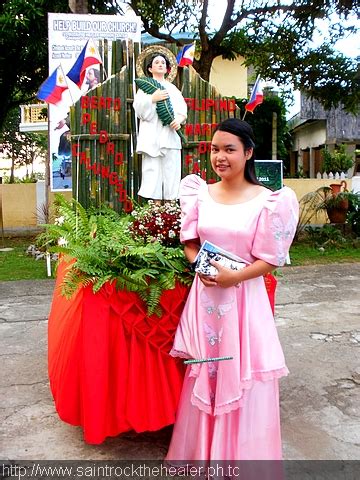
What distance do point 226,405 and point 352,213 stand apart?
330 inches

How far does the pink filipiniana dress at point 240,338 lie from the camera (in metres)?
2.17

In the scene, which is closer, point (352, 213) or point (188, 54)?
point (188, 54)

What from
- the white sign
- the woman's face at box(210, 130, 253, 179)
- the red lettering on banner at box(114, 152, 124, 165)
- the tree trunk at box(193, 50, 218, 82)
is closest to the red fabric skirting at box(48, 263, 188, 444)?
the woman's face at box(210, 130, 253, 179)

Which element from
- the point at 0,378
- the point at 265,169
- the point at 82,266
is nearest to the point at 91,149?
the point at 82,266

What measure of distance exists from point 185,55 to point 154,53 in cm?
22

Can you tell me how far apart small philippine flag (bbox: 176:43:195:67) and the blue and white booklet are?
2.00 meters

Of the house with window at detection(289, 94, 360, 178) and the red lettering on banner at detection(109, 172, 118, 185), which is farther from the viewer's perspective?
the house with window at detection(289, 94, 360, 178)

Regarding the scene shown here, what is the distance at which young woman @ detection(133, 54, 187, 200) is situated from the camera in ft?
11.9

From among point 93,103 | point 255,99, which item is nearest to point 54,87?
point 93,103

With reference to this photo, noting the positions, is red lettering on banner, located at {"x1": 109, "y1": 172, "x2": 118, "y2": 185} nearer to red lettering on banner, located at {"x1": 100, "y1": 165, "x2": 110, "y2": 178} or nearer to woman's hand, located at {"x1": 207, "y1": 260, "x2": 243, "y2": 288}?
red lettering on banner, located at {"x1": 100, "y1": 165, "x2": 110, "y2": 178}

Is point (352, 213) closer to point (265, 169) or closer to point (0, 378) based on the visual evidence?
point (265, 169)

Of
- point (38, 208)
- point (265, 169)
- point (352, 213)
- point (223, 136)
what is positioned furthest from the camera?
point (38, 208)

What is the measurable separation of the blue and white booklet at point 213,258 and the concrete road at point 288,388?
3.75ft

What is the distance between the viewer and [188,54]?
3.70 metres
